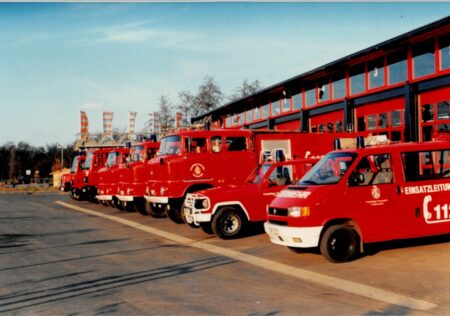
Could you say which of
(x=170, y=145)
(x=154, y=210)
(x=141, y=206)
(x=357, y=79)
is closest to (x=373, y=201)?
(x=170, y=145)

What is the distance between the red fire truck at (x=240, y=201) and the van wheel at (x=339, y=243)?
3.22 m

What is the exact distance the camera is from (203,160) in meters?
15.1

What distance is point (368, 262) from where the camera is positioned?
9.08m

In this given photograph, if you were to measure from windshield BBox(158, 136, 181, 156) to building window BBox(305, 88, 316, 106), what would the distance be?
1033 cm

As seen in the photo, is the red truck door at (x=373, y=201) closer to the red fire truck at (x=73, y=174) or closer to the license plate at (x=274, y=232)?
the license plate at (x=274, y=232)

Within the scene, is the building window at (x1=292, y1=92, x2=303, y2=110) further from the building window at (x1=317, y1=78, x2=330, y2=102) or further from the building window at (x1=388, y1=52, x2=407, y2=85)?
the building window at (x1=388, y1=52, x2=407, y2=85)

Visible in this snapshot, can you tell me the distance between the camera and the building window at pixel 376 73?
19.4 m

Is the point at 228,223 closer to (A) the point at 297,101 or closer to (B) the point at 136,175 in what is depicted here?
(B) the point at 136,175

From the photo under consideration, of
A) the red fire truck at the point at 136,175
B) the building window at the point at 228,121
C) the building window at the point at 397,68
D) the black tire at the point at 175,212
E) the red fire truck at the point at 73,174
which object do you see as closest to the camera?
the black tire at the point at 175,212

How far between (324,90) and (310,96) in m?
1.24

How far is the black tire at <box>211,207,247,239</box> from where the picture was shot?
1232 cm

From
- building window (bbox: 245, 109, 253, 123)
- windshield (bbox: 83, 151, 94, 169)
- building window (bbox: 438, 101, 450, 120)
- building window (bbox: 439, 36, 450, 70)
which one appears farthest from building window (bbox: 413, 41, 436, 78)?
building window (bbox: 245, 109, 253, 123)

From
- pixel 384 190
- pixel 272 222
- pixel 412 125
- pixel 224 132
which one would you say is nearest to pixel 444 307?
pixel 384 190

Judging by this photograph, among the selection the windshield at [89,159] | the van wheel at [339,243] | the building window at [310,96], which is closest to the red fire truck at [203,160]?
the van wheel at [339,243]
